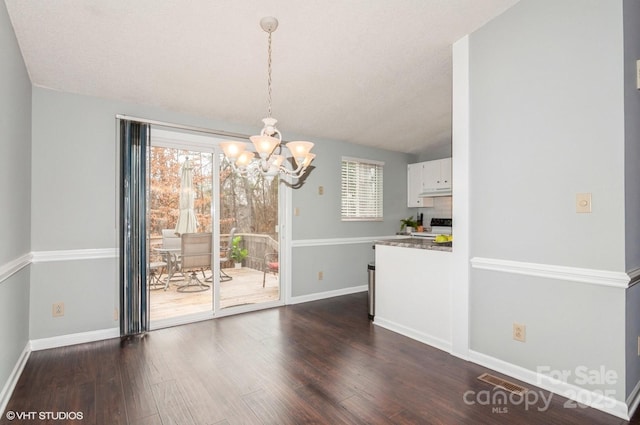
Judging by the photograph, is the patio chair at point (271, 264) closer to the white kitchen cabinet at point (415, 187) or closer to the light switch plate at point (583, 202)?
the white kitchen cabinet at point (415, 187)

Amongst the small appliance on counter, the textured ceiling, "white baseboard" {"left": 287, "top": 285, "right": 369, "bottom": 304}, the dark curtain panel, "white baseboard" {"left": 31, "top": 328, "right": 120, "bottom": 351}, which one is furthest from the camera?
the small appliance on counter

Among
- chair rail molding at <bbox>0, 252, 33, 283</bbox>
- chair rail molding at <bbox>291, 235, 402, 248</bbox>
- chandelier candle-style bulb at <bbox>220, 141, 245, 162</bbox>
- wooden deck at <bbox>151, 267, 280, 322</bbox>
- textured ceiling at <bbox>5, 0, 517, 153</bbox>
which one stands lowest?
wooden deck at <bbox>151, 267, 280, 322</bbox>

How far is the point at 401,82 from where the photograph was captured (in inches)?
145

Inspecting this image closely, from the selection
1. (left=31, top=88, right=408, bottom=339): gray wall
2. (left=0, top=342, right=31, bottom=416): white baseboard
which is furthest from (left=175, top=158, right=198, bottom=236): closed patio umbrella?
(left=0, top=342, right=31, bottom=416): white baseboard

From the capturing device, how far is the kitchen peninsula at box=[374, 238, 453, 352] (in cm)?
308

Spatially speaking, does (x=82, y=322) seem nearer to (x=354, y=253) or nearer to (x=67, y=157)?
(x=67, y=157)

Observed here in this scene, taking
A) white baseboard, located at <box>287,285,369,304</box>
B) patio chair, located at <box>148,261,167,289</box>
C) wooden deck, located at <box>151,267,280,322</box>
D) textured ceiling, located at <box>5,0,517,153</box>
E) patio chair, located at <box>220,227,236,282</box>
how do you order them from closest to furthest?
textured ceiling, located at <box>5,0,517,153</box> → patio chair, located at <box>148,261,167,289</box> → wooden deck, located at <box>151,267,280,322</box> → patio chair, located at <box>220,227,236,282</box> → white baseboard, located at <box>287,285,369,304</box>

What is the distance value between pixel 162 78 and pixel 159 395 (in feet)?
9.01

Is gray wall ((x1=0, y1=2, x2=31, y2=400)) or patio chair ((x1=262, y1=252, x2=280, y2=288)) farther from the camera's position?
patio chair ((x1=262, y1=252, x2=280, y2=288))

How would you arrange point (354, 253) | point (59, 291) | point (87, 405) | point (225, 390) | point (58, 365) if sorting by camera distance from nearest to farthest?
1. point (87, 405)
2. point (225, 390)
3. point (58, 365)
4. point (59, 291)
5. point (354, 253)

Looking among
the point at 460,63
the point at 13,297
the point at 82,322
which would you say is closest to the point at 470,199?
the point at 460,63

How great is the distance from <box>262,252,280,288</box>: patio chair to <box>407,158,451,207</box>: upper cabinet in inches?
115

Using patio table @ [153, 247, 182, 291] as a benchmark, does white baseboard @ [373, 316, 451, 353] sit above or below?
below

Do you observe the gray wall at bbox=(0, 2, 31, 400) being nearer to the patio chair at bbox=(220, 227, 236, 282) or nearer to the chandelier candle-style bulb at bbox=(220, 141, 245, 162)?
the chandelier candle-style bulb at bbox=(220, 141, 245, 162)
